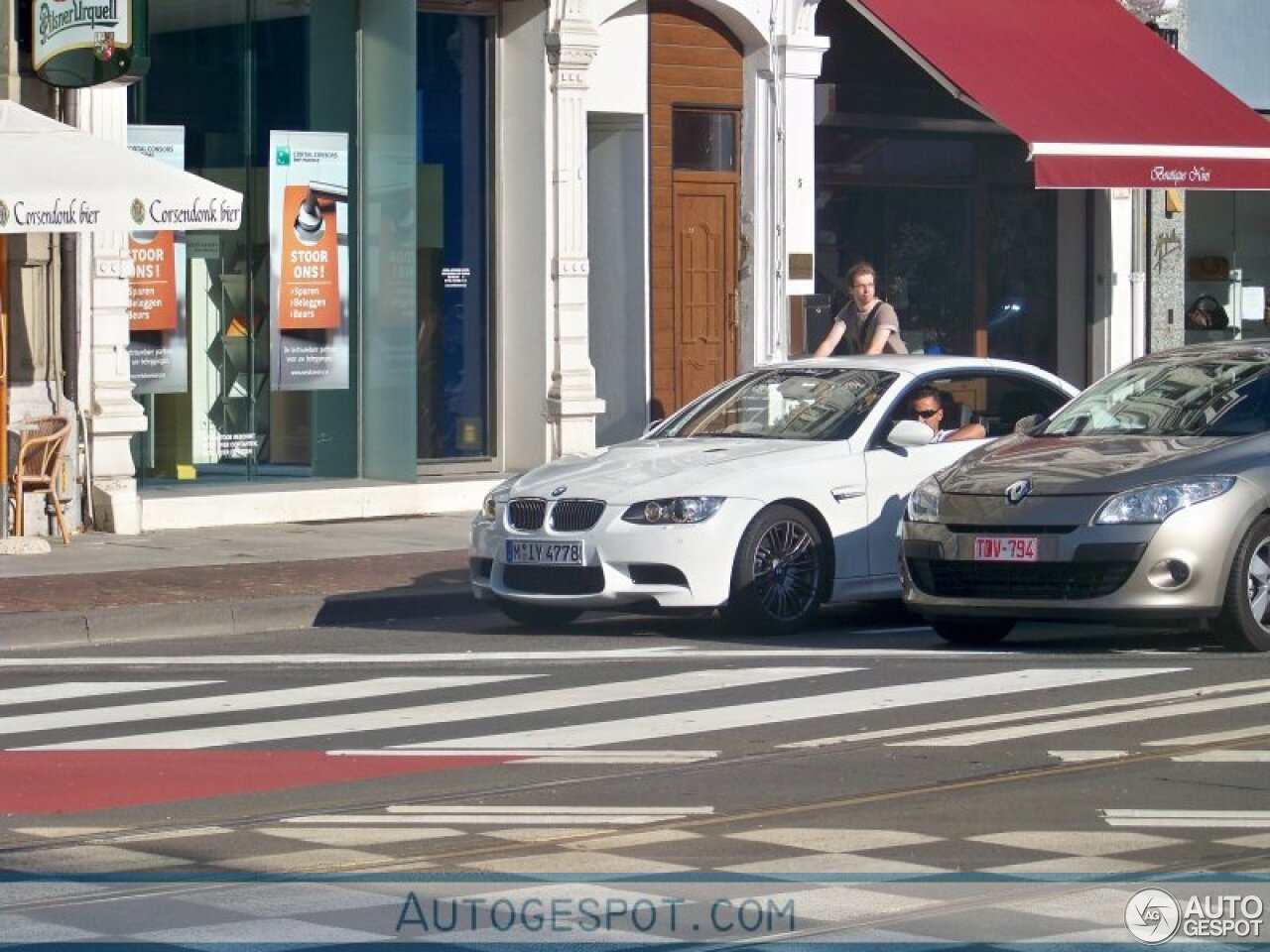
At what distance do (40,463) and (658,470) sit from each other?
19.3ft

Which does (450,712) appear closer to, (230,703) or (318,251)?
(230,703)

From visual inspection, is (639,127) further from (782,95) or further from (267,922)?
(267,922)

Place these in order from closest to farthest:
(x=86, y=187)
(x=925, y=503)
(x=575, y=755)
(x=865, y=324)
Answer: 1. (x=575, y=755)
2. (x=925, y=503)
3. (x=86, y=187)
4. (x=865, y=324)

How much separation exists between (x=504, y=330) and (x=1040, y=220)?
22.2 feet

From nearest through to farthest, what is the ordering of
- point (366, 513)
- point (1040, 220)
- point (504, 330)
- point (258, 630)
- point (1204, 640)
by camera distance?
point (1204, 640) < point (258, 630) < point (366, 513) < point (504, 330) < point (1040, 220)

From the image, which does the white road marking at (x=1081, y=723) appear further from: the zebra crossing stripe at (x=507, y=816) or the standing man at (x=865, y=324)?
the standing man at (x=865, y=324)

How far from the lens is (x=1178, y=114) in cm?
2339

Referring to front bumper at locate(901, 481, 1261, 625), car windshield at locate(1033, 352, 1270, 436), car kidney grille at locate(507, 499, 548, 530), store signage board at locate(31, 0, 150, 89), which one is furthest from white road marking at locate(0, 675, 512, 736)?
store signage board at locate(31, 0, 150, 89)

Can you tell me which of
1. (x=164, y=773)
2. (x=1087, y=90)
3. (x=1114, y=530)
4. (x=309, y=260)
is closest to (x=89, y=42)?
(x=309, y=260)

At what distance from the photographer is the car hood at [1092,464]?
11539mm

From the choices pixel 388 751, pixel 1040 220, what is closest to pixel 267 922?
pixel 388 751

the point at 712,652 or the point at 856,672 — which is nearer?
the point at 856,672

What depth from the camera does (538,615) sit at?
13.6 metres

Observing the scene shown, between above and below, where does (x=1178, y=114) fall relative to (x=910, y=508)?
above
